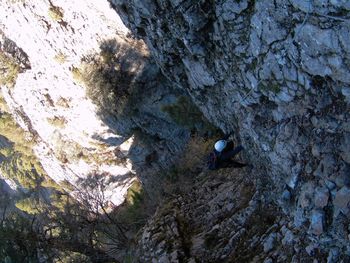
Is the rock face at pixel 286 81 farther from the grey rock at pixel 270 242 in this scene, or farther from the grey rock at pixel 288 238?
the grey rock at pixel 270 242

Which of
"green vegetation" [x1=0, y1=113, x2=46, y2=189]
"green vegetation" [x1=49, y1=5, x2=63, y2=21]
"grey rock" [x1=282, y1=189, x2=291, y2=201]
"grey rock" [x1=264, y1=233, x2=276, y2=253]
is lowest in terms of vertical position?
"grey rock" [x1=264, y1=233, x2=276, y2=253]

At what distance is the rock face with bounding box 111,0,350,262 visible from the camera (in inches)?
228

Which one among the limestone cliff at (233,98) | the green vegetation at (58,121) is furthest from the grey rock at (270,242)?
the green vegetation at (58,121)

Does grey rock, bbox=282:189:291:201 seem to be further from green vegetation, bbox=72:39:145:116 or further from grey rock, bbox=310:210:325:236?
green vegetation, bbox=72:39:145:116

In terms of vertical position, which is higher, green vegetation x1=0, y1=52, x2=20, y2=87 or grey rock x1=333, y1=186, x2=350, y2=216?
green vegetation x1=0, y1=52, x2=20, y2=87

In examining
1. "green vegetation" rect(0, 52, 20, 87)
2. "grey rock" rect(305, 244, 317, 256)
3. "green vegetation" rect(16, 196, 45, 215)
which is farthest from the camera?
"green vegetation" rect(16, 196, 45, 215)

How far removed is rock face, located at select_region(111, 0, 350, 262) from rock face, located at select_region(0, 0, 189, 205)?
5.88 m

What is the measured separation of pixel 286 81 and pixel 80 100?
41.1 ft

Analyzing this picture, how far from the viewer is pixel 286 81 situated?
21.8ft

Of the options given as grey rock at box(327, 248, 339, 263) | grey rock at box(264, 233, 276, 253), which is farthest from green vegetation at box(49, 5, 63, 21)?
grey rock at box(327, 248, 339, 263)

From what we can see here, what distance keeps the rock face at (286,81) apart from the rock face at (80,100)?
588 cm

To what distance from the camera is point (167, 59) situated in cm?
1056

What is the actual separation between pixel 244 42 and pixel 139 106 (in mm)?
9348

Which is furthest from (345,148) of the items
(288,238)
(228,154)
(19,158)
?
(19,158)
